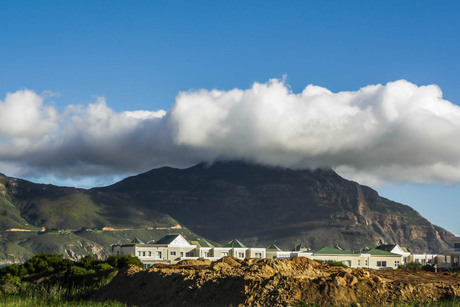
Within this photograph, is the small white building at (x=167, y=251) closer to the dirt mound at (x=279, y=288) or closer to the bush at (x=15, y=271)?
the bush at (x=15, y=271)

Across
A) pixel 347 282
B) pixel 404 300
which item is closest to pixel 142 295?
pixel 347 282

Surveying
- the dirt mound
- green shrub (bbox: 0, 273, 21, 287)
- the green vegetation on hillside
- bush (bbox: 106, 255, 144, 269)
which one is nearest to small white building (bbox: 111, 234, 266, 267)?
bush (bbox: 106, 255, 144, 269)

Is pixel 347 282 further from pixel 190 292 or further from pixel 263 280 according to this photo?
pixel 190 292

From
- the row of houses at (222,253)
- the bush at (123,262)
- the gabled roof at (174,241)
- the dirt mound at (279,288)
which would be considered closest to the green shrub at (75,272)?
the bush at (123,262)

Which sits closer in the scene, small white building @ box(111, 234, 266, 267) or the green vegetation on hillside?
the green vegetation on hillside

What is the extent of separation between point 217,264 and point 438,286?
12446 mm

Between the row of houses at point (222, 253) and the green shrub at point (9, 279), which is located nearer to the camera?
the green shrub at point (9, 279)

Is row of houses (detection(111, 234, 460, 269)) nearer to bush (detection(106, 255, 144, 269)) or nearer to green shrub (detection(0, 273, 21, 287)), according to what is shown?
bush (detection(106, 255, 144, 269))

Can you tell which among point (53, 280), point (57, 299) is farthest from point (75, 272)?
point (57, 299)

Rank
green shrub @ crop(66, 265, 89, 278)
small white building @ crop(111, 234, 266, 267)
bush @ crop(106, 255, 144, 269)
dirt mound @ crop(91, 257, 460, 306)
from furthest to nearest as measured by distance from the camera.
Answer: small white building @ crop(111, 234, 266, 267) → bush @ crop(106, 255, 144, 269) → green shrub @ crop(66, 265, 89, 278) → dirt mound @ crop(91, 257, 460, 306)

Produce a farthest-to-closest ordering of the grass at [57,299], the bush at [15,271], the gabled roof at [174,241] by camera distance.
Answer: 1. the gabled roof at [174,241]
2. the bush at [15,271]
3. the grass at [57,299]

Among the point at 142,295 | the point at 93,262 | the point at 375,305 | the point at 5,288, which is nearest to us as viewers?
the point at 375,305

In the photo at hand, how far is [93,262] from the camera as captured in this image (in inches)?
2849

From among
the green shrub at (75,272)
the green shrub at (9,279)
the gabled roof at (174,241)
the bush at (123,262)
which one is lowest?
the green shrub at (9,279)
